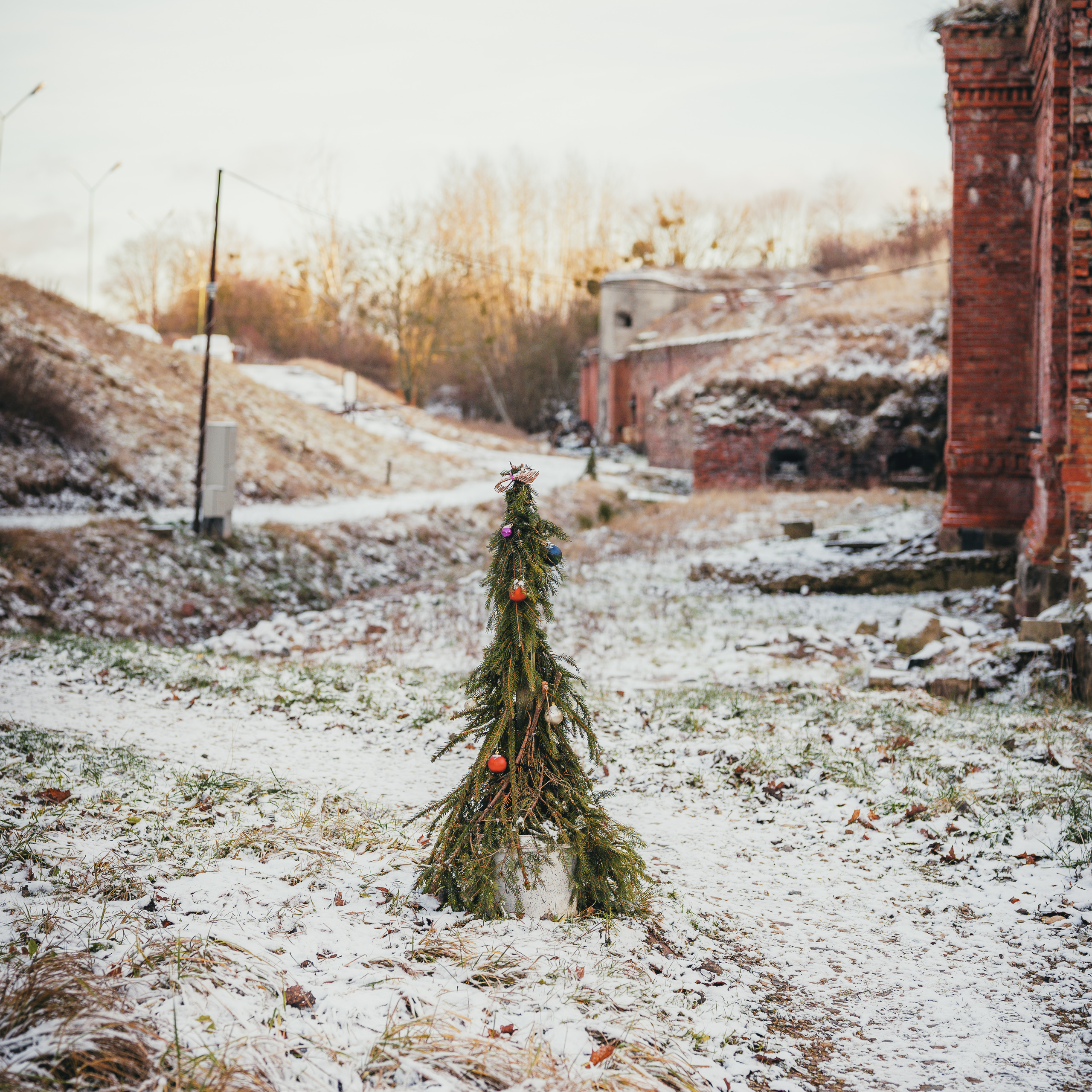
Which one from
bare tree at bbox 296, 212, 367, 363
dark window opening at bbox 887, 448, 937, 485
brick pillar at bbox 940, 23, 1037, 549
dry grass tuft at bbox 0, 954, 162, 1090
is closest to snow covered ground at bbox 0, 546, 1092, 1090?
dry grass tuft at bbox 0, 954, 162, 1090

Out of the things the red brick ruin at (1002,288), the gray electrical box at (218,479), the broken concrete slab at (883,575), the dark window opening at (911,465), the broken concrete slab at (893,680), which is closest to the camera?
the broken concrete slab at (893,680)

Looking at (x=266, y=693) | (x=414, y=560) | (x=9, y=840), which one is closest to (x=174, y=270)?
(x=414, y=560)

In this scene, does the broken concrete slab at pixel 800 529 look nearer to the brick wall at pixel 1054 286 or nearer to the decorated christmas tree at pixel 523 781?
the brick wall at pixel 1054 286

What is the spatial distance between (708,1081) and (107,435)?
17.5 meters

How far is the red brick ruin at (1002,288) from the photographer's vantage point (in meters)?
10.5

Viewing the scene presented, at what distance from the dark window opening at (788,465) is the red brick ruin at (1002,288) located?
11965 mm

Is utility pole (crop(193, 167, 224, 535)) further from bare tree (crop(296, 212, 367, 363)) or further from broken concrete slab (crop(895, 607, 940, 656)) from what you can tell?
bare tree (crop(296, 212, 367, 363))

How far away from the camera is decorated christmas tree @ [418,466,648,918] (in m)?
3.79

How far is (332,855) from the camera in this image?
438 centimetres

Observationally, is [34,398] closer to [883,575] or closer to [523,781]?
[883,575]

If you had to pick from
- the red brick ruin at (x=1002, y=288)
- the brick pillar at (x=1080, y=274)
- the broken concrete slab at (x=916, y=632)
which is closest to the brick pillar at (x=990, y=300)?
the red brick ruin at (x=1002, y=288)

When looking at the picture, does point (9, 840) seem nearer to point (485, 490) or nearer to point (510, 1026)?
point (510, 1026)

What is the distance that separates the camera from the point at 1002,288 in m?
12.7

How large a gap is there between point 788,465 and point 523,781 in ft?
74.8
